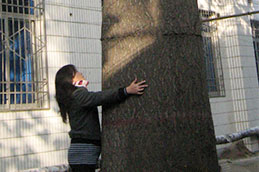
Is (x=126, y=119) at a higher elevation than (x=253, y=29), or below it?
below

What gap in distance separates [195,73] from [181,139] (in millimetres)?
416

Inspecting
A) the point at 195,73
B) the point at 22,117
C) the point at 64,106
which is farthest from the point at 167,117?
the point at 22,117

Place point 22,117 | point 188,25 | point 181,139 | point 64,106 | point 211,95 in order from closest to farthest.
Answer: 1. point 181,139
2. point 188,25
3. point 64,106
4. point 22,117
5. point 211,95

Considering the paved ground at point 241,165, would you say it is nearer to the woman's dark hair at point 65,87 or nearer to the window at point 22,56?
the window at point 22,56

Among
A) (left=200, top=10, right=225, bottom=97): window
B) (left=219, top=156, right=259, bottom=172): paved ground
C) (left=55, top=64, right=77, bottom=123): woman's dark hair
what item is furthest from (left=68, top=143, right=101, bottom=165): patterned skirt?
(left=200, top=10, right=225, bottom=97): window

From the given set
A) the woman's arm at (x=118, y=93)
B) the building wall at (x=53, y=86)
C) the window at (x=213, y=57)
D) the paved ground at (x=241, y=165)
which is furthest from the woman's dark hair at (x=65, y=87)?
the window at (x=213, y=57)

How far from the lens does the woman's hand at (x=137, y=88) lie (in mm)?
1964

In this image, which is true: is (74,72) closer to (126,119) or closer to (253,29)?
(126,119)

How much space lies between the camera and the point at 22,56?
19.0 feet

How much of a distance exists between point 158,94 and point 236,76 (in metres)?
7.45

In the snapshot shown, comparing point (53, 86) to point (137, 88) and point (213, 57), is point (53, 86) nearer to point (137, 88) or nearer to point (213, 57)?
point (137, 88)

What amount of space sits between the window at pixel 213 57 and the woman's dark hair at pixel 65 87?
649cm

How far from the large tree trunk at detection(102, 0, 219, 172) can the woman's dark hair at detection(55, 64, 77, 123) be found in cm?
71

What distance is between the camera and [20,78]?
5.71 m
